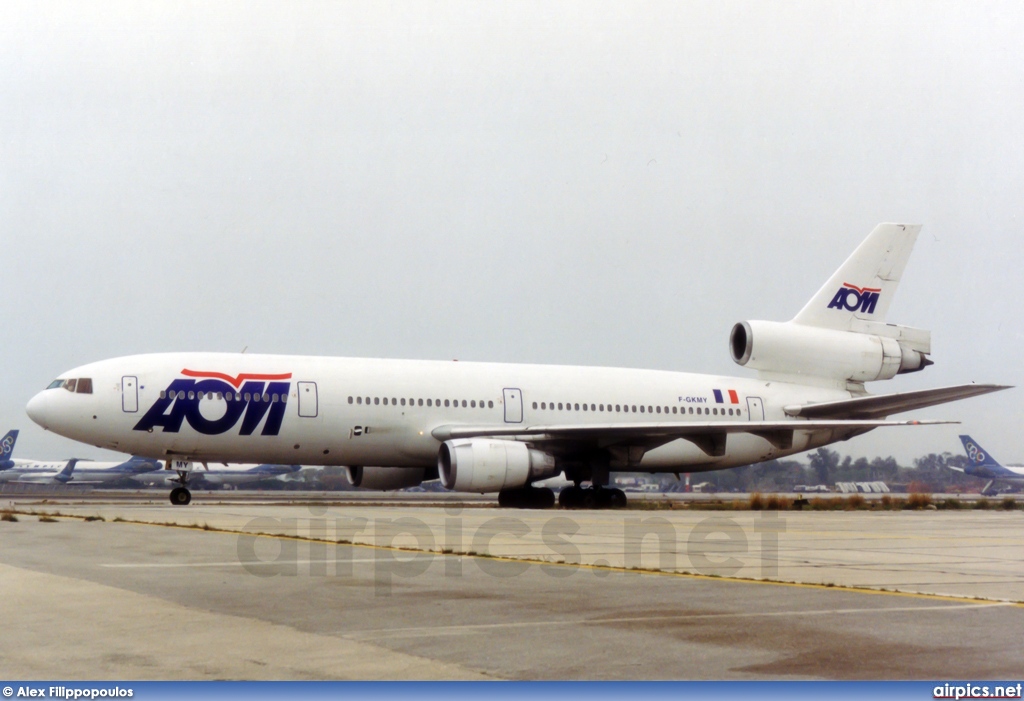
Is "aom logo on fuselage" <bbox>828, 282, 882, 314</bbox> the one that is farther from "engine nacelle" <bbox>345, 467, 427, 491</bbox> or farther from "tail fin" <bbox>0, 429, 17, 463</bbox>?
"tail fin" <bbox>0, 429, 17, 463</bbox>

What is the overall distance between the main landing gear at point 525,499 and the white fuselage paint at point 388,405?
175 cm

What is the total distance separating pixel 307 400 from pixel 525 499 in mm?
5768

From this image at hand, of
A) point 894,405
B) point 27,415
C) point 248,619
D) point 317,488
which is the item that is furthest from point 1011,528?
point 317,488

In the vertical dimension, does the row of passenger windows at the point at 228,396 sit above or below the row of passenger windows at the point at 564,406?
above

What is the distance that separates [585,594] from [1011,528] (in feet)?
40.0

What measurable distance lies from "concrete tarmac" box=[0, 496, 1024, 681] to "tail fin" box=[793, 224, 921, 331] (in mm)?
18256

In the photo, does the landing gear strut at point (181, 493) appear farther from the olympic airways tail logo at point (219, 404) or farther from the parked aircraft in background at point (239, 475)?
the parked aircraft in background at point (239, 475)

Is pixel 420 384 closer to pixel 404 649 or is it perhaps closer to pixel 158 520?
pixel 158 520

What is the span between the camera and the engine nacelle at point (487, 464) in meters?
24.1

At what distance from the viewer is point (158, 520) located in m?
16.7

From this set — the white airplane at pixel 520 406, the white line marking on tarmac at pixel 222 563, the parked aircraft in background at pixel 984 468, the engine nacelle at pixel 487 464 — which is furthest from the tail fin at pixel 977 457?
the white line marking on tarmac at pixel 222 563

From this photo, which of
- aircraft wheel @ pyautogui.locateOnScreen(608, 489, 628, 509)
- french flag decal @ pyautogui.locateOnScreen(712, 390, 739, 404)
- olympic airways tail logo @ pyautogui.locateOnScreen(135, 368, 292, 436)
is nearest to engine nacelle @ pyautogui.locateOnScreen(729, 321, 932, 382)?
french flag decal @ pyautogui.locateOnScreen(712, 390, 739, 404)

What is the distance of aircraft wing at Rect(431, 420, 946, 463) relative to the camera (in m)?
25.2

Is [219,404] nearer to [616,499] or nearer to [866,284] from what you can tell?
[616,499]
